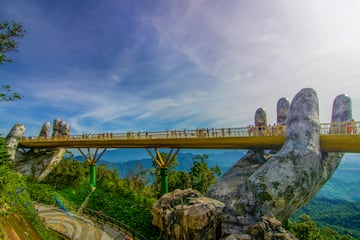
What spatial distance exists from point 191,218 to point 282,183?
6.21m

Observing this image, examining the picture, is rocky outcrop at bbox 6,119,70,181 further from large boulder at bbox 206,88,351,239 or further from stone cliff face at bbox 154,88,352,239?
large boulder at bbox 206,88,351,239

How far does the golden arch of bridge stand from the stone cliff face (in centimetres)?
109

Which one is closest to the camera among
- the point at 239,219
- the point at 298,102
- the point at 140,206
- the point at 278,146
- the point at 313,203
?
the point at 239,219

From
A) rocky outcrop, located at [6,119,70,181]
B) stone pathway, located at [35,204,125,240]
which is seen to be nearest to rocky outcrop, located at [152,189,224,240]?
stone pathway, located at [35,204,125,240]

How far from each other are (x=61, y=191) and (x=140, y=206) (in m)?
10.7

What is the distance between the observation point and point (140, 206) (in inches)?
910

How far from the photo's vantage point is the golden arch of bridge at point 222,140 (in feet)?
51.0

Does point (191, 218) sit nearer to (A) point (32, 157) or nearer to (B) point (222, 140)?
(B) point (222, 140)

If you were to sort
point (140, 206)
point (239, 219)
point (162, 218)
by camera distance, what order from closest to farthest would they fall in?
point (239, 219)
point (162, 218)
point (140, 206)

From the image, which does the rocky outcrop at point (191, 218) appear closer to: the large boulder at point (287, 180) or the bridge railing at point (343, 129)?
the large boulder at point (287, 180)

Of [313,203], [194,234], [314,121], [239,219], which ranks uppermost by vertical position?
[314,121]

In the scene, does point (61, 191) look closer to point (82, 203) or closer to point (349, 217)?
point (82, 203)

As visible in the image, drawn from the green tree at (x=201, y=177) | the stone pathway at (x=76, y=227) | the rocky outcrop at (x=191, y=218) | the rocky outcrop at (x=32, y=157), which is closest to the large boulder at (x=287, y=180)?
the rocky outcrop at (x=191, y=218)

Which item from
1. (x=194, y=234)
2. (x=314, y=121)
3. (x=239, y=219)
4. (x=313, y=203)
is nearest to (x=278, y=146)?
(x=314, y=121)
